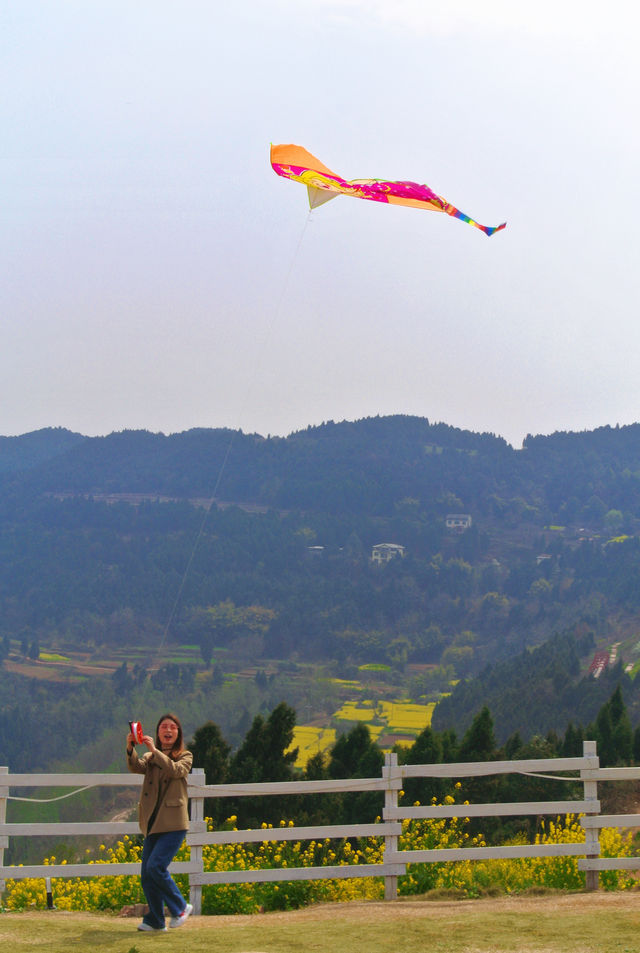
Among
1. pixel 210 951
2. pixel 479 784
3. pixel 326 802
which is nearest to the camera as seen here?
→ pixel 210 951

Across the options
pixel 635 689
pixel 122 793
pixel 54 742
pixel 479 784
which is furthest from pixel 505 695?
pixel 479 784

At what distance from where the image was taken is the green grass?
8148mm

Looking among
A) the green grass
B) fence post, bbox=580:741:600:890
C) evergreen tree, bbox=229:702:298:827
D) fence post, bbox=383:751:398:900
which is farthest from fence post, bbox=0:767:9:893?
evergreen tree, bbox=229:702:298:827

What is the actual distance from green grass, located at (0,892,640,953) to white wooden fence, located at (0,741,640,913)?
33cm

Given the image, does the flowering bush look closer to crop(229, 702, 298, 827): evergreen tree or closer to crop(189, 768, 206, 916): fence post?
crop(189, 768, 206, 916): fence post

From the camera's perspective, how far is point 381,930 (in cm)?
873

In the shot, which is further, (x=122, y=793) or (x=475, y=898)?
(x=122, y=793)

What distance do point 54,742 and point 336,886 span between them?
17772cm

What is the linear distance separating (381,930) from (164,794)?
2.05 metres

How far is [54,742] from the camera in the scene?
178375 millimetres

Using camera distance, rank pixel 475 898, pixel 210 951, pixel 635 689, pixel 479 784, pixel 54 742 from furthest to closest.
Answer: pixel 54 742
pixel 635 689
pixel 479 784
pixel 475 898
pixel 210 951

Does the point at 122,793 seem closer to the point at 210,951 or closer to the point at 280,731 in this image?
the point at 280,731

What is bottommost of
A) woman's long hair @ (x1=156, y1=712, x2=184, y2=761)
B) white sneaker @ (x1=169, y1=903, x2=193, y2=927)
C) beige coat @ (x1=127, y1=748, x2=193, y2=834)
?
white sneaker @ (x1=169, y1=903, x2=193, y2=927)

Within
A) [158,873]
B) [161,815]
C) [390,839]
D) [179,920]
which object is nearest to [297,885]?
[390,839]
